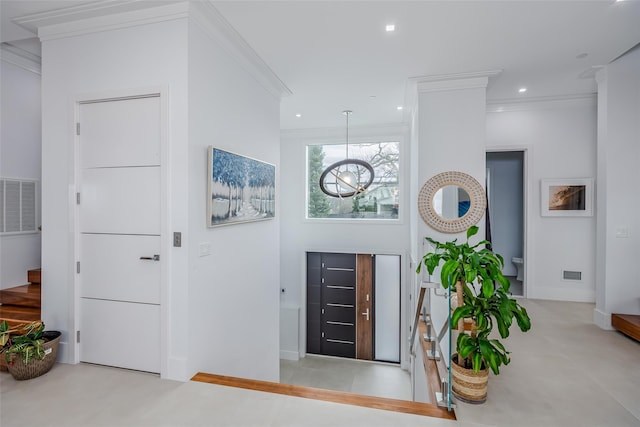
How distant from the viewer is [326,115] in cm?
524

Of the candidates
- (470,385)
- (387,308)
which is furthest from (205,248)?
(387,308)

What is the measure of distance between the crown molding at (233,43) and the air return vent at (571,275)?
15.0 ft

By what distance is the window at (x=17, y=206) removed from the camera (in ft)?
10.7

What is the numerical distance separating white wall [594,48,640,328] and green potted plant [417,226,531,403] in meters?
2.18

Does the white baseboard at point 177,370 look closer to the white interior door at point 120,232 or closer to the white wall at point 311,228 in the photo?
the white interior door at point 120,232

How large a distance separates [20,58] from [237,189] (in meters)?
2.76

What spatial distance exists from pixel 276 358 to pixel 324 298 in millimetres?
2574

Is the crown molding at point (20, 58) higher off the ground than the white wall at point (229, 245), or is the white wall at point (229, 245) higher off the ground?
the crown molding at point (20, 58)

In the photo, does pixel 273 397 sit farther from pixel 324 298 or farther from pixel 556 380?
pixel 324 298

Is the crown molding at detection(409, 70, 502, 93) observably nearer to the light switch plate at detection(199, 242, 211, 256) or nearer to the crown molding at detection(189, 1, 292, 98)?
the crown molding at detection(189, 1, 292, 98)

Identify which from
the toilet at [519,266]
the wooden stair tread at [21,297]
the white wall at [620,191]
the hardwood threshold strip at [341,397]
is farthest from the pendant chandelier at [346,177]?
the wooden stair tread at [21,297]

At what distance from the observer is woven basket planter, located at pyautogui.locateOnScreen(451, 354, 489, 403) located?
2.07 meters

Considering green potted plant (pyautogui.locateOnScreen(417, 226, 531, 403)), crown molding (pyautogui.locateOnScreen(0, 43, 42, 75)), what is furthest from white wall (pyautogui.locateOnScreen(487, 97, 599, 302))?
crown molding (pyautogui.locateOnScreen(0, 43, 42, 75))

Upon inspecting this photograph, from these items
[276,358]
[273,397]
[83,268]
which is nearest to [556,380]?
[273,397]
